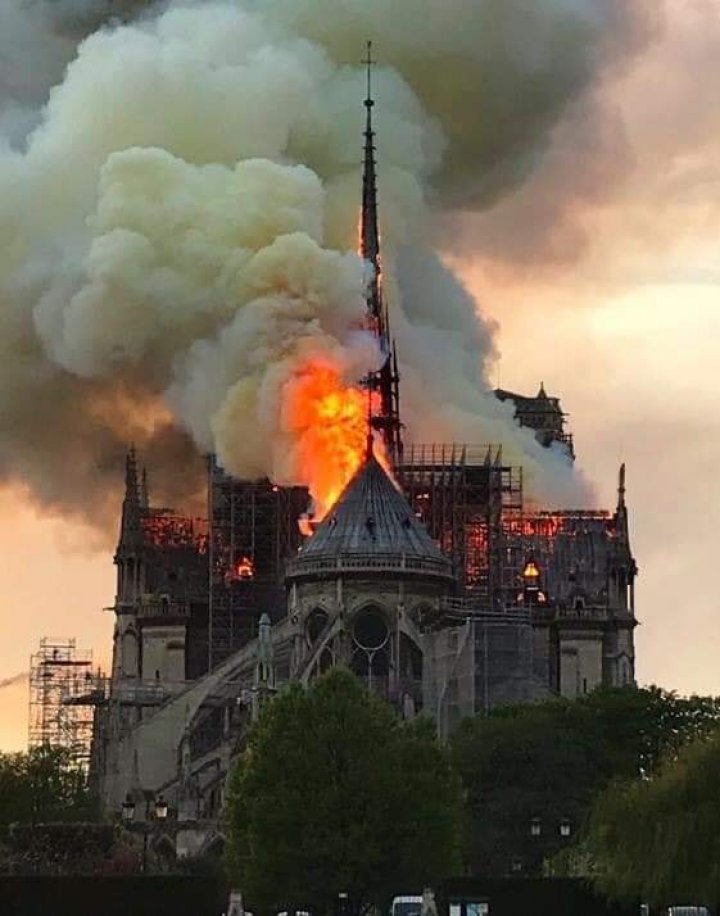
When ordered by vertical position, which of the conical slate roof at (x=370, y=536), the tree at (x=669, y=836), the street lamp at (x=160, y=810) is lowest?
the tree at (x=669, y=836)

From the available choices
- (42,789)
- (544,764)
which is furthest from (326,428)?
(544,764)

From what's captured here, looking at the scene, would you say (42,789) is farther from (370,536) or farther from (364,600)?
(370,536)

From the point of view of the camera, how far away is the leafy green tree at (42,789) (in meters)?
148

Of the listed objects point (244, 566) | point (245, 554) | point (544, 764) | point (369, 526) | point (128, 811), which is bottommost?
point (128, 811)

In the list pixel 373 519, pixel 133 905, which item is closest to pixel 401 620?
pixel 373 519

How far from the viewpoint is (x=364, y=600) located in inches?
6378

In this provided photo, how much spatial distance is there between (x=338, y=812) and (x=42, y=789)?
168ft

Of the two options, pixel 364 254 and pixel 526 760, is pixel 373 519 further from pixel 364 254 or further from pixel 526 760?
pixel 526 760

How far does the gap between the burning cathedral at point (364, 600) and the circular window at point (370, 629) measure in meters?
0.09

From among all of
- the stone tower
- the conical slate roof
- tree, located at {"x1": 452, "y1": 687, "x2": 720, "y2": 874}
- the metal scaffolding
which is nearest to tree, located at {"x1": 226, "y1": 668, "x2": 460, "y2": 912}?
tree, located at {"x1": 452, "y1": 687, "x2": 720, "y2": 874}

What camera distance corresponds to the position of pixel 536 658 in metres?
168

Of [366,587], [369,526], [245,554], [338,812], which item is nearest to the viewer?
[338,812]

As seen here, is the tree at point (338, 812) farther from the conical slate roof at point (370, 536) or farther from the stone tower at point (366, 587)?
the conical slate roof at point (370, 536)

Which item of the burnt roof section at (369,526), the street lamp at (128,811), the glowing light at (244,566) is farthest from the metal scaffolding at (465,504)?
the street lamp at (128,811)
